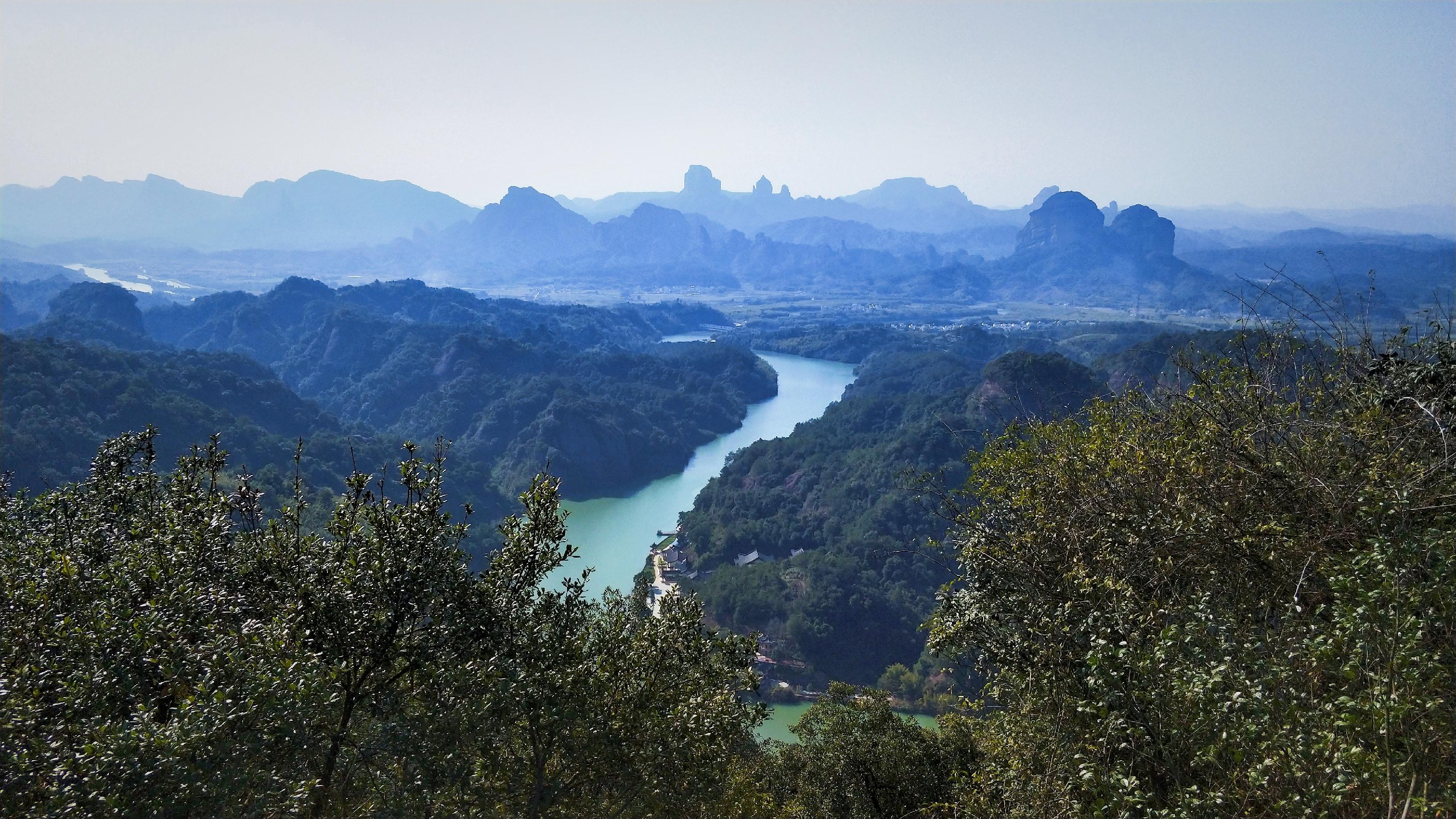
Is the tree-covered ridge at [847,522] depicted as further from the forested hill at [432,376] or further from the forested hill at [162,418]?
the forested hill at [162,418]

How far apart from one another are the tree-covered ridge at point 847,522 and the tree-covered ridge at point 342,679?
1696 cm

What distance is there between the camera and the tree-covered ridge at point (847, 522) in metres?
34.3

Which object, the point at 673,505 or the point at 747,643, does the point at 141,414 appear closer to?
the point at 673,505

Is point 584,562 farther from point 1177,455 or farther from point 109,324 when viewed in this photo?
point 109,324

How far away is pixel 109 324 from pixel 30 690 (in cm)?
9959

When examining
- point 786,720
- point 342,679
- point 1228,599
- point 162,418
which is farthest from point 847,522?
point 162,418

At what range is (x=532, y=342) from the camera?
324 feet

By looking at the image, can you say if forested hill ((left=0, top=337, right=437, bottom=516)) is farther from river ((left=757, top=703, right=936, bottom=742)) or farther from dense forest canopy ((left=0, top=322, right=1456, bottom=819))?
dense forest canopy ((left=0, top=322, right=1456, bottom=819))

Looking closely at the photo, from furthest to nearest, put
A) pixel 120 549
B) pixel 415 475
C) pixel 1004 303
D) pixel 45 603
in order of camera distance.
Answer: pixel 1004 303, pixel 120 549, pixel 415 475, pixel 45 603

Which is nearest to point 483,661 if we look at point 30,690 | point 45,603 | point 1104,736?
point 30,690

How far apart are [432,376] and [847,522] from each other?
53.0 m

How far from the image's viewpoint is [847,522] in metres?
45.2

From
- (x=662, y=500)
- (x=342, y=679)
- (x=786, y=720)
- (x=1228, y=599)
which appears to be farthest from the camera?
(x=662, y=500)

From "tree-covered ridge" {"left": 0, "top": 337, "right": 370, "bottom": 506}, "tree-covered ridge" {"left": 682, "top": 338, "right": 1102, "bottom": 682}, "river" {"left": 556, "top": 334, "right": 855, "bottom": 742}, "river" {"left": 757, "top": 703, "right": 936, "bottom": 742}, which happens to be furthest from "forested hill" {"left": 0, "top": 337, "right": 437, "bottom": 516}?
"river" {"left": 757, "top": 703, "right": 936, "bottom": 742}
